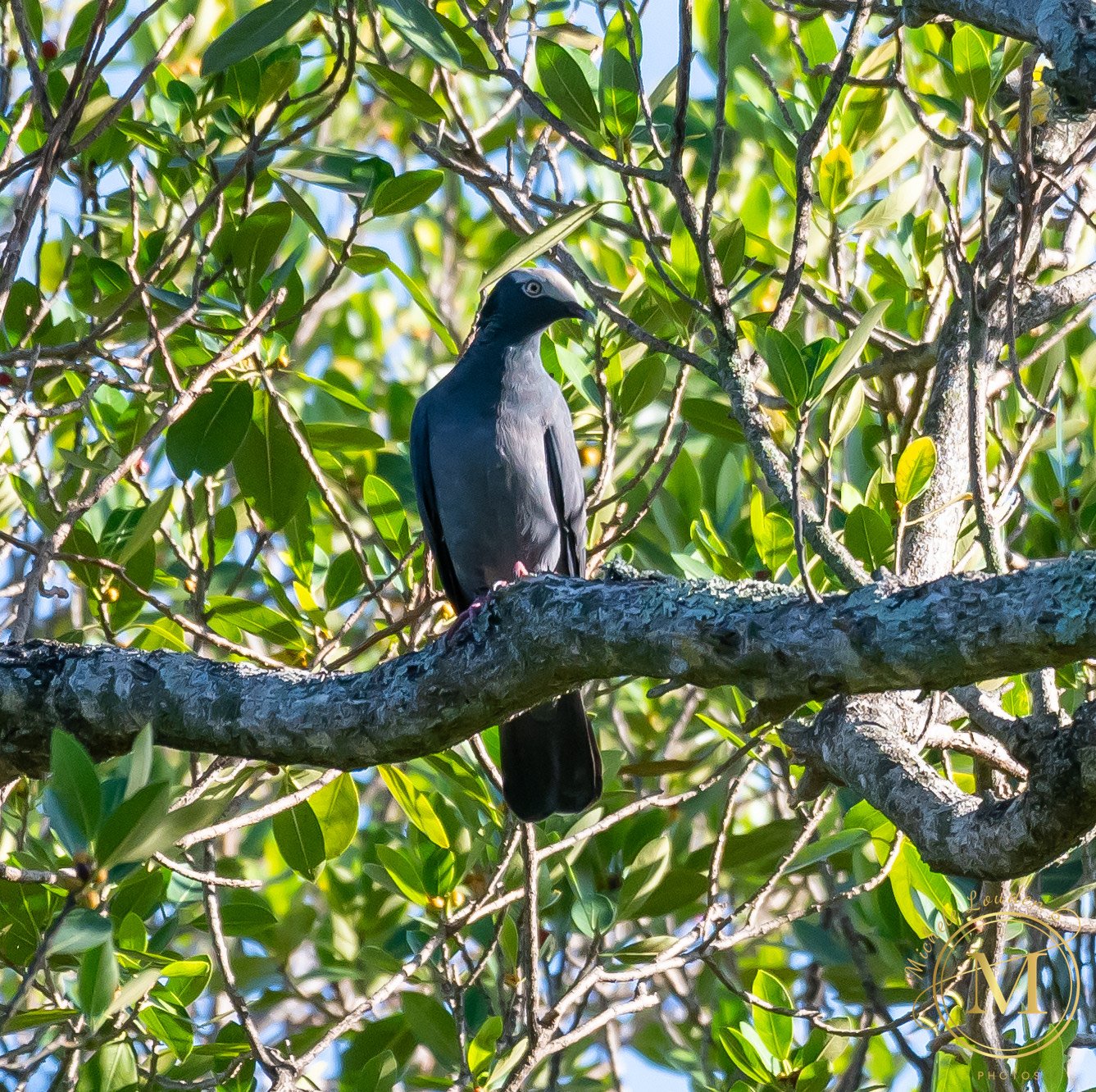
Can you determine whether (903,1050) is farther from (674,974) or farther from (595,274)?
(595,274)

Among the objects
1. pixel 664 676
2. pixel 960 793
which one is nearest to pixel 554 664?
pixel 664 676

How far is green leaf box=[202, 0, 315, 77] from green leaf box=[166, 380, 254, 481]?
98cm

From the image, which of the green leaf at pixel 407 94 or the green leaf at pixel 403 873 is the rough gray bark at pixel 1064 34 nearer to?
the green leaf at pixel 407 94

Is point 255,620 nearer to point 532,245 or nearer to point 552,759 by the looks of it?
point 552,759

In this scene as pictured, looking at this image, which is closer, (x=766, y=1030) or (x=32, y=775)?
(x=32, y=775)

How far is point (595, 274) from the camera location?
560cm

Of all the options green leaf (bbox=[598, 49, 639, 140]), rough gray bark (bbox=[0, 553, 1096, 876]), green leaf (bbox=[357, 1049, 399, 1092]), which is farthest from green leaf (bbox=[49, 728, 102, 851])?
green leaf (bbox=[598, 49, 639, 140])

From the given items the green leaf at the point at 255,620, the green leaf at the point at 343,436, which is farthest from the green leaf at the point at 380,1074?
the green leaf at the point at 343,436

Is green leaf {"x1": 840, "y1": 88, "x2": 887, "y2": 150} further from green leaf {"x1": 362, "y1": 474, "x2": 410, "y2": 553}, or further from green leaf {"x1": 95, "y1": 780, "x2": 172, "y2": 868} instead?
green leaf {"x1": 95, "y1": 780, "x2": 172, "y2": 868}

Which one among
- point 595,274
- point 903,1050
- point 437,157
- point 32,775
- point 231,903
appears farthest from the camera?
point 595,274

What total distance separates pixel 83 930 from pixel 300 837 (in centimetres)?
148

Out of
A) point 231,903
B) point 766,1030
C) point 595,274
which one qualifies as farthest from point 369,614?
point 766,1030

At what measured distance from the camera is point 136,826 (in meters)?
2.54

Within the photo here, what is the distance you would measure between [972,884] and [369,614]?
326cm
